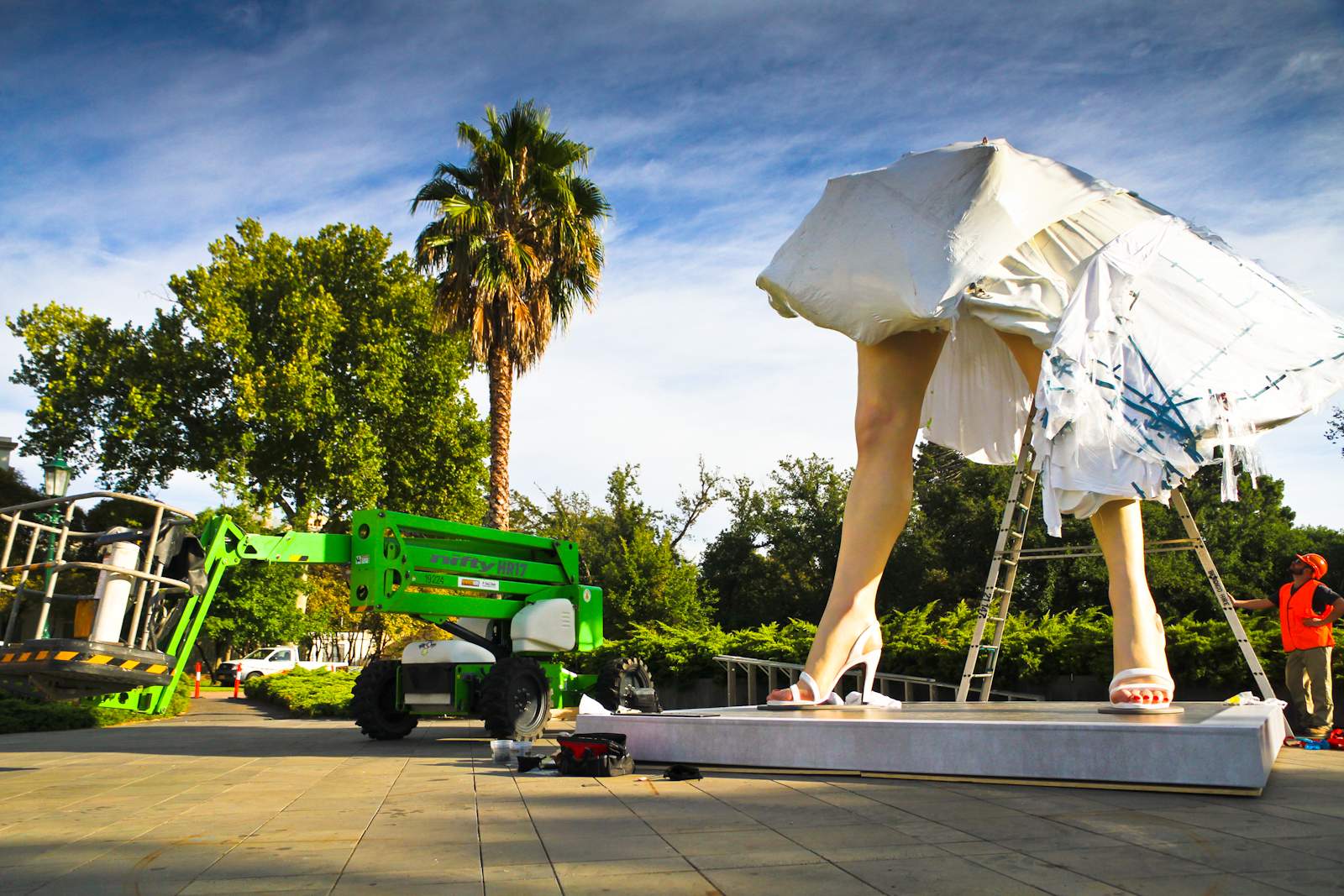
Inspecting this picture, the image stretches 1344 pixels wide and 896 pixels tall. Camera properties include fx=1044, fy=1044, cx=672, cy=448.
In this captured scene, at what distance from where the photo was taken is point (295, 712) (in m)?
18.2

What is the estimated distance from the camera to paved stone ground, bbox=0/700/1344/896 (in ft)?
11.7

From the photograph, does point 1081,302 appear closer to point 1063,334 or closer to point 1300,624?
point 1063,334

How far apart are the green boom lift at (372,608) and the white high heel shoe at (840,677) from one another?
3.60 m

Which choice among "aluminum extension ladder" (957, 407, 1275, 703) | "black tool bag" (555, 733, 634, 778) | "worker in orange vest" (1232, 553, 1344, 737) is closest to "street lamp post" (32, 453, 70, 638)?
"black tool bag" (555, 733, 634, 778)

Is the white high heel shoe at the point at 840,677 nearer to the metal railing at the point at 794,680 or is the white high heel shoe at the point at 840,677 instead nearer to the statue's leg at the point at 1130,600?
the statue's leg at the point at 1130,600

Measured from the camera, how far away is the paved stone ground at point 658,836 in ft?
11.7

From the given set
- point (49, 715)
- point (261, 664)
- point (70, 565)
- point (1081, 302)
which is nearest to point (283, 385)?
point (261, 664)

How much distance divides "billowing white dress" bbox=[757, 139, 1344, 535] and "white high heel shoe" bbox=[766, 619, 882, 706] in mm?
1871

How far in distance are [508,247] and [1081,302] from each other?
1397 centimetres

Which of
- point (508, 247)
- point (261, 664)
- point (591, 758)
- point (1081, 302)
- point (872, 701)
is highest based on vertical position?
point (508, 247)

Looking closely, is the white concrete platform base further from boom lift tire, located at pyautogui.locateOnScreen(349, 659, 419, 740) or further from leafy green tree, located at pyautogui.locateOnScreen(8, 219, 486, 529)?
leafy green tree, located at pyautogui.locateOnScreen(8, 219, 486, 529)

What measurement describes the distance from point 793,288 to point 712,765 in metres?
3.44

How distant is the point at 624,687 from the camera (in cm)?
1234

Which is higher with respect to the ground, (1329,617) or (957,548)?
(957,548)
